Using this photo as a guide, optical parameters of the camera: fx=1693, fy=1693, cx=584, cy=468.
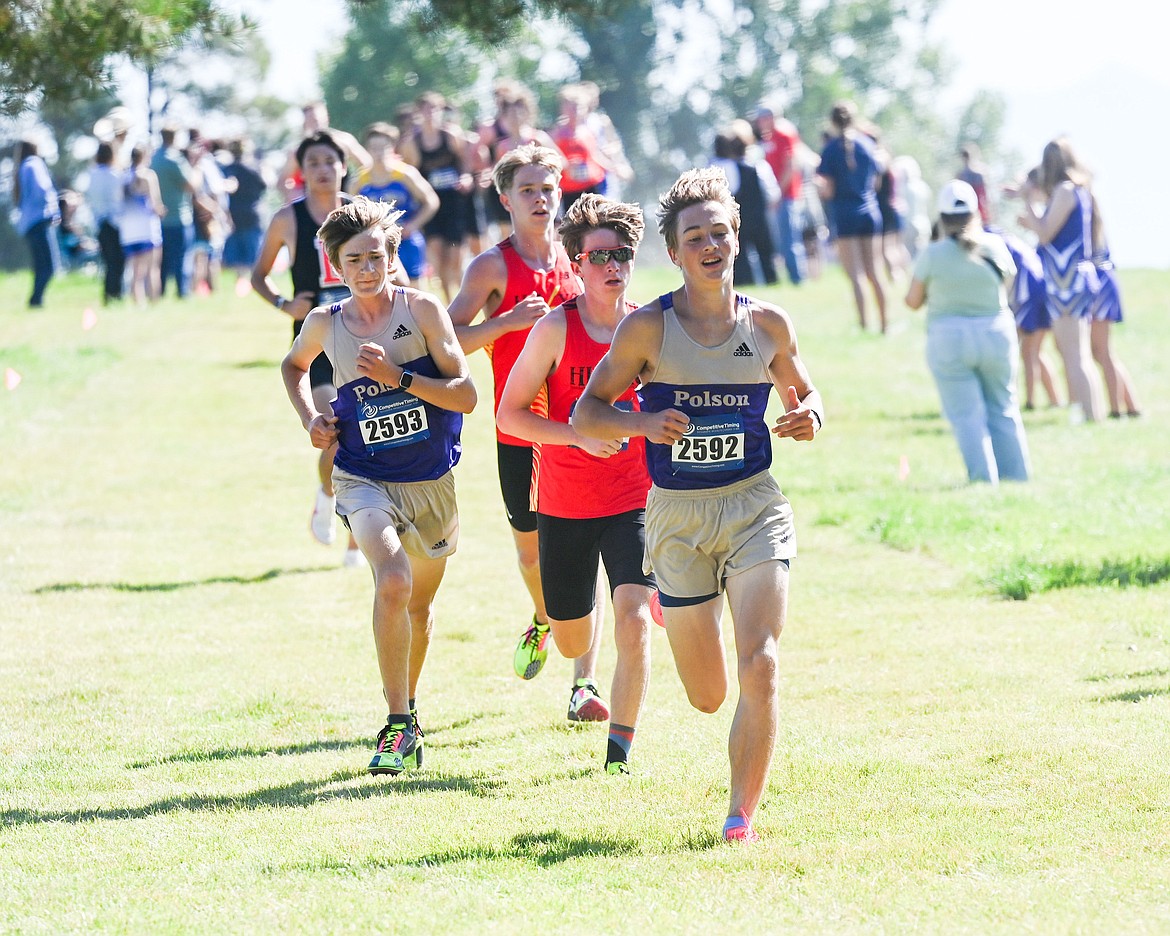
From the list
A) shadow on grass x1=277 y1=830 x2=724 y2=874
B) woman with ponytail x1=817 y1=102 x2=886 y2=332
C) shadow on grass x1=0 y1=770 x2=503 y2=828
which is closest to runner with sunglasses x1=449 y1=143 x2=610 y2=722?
shadow on grass x1=0 y1=770 x2=503 y2=828

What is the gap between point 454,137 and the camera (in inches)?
693

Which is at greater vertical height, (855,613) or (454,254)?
(454,254)

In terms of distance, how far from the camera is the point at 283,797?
594 centimetres

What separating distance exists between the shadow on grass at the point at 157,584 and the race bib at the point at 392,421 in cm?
412

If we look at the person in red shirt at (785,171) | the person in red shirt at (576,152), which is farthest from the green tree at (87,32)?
the person in red shirt at (785,171)

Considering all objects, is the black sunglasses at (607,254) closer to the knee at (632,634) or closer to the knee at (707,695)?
the knee at (632,634)

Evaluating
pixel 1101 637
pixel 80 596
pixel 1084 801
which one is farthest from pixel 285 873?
pixel 80 596

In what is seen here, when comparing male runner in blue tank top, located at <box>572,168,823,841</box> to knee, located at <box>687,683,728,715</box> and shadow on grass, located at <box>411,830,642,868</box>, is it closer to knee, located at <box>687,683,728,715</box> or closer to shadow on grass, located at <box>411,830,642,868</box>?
knee, located at <box>687,683,728,715</box>

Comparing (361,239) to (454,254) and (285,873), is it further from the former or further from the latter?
(454,254)

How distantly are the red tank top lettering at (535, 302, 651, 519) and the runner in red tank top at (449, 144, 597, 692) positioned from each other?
2.14 ft

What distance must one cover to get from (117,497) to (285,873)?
8777 millimetres

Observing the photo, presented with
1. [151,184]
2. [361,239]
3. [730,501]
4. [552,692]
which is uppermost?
[151,184]

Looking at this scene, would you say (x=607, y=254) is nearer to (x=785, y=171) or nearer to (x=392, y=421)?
(x=392, y=421)

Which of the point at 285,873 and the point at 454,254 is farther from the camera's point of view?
the point at 454,254
